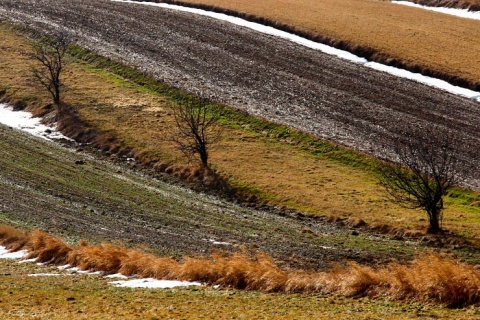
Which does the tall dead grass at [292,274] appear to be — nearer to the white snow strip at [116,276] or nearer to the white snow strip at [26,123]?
the white snow strip at [116,276]

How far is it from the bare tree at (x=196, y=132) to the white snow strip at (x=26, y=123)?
1020cm

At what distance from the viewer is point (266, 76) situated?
69188mm

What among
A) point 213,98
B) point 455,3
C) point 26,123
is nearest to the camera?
point 26,123

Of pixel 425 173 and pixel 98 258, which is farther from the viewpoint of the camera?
pixel 425 173

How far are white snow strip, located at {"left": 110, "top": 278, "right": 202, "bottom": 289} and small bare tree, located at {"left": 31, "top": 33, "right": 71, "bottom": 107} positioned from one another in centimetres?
4318

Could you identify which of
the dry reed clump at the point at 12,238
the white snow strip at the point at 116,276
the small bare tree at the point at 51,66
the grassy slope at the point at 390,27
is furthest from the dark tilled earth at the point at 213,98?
the white snow strip at the point at 116,276

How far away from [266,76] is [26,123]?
23.0 meters

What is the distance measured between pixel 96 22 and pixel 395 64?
37.4 m

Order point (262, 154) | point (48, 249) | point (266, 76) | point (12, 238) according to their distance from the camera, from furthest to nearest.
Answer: point (266, 76) < point (262, 154) < point (12, 238) < point (48, 249)

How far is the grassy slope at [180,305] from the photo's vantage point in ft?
56.0

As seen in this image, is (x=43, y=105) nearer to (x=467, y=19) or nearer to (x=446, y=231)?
(x=446, y=231)

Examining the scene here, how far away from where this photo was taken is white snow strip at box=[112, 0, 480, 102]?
65.5 meters

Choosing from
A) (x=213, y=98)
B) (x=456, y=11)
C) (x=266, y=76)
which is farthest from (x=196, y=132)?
(x=456, y=11)

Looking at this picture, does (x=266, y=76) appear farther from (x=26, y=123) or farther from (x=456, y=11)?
(x=456, y=11)
